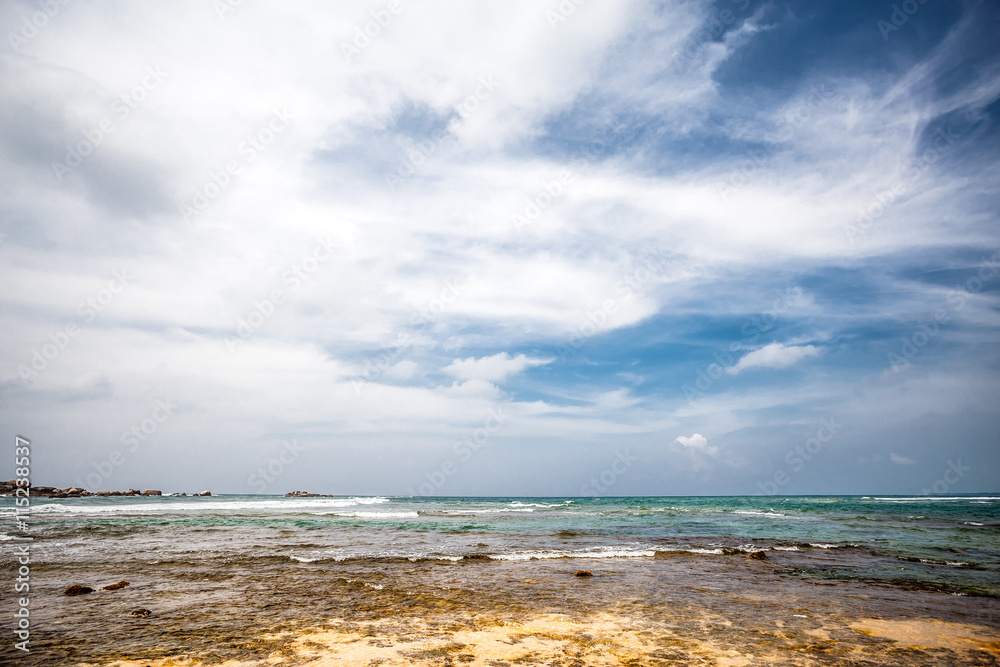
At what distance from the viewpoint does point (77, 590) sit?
32.0ft

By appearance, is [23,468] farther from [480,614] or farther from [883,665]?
[883,665]

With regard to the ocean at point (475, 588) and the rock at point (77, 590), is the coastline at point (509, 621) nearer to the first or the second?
the ocean at point (475, 588)

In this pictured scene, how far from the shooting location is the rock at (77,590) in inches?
381

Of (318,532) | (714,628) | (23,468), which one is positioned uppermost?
(23,468)

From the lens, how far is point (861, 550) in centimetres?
1789

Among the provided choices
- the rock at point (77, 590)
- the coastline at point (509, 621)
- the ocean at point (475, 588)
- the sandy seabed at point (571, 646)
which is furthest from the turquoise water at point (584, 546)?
the sandy seabed at point (571, 646)

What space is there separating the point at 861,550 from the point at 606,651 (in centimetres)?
1703

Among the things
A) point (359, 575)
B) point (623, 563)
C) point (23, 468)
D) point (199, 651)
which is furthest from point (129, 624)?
point (623, 563)

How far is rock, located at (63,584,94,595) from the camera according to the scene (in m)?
9.67

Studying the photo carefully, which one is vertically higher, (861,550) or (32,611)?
(32,611)

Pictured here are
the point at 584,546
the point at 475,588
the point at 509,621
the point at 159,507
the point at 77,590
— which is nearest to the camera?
the point at 509,621

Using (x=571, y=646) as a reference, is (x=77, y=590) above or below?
below
